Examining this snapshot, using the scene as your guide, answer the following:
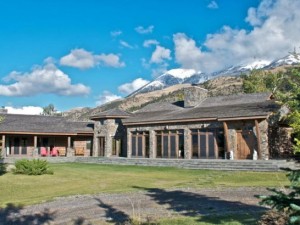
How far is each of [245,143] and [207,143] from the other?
116 inches

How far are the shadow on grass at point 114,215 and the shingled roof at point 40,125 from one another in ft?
88.6

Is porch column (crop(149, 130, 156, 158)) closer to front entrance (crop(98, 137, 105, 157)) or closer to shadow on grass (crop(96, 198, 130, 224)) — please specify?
front entrance (crop(98, 137, 105, 157))

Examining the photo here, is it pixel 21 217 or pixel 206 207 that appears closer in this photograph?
pixel 21 217

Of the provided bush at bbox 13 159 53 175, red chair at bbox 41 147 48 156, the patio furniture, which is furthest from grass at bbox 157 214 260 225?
the patio furniture

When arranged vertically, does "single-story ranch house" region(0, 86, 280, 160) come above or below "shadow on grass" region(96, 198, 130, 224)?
above

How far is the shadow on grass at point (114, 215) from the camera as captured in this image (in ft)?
32.6

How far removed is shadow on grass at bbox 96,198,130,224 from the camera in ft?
32.6

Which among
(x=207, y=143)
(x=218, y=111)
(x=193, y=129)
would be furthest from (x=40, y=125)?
(x=218, y=111)

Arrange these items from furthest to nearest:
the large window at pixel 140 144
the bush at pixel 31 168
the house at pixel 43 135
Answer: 1. the house at pixel 43 135
2. the large window at pixel 140 144
3. the bush at pixel 31 168

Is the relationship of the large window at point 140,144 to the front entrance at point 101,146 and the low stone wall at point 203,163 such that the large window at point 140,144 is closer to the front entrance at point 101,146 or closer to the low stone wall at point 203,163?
the low stone wall at point 203,163

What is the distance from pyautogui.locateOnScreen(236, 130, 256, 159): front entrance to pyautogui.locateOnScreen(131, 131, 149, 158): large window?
8735 mm

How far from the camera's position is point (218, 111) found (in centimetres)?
2905

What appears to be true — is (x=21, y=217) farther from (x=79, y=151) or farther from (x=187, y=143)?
(x=79, y=151)

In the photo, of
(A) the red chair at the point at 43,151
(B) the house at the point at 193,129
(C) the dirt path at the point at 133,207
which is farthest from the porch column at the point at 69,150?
(C) the dirt path at the point at 133,207
